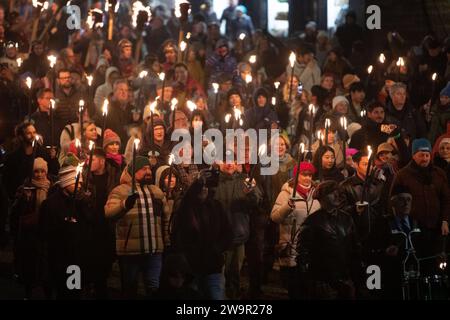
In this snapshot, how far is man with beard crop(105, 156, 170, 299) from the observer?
1320cm

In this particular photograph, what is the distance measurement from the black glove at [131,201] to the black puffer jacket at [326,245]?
162 cm

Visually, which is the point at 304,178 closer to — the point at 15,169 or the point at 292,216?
the point at 292,216

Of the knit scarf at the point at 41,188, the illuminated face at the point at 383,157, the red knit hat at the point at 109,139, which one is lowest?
the knit scarf at the point at 41,188

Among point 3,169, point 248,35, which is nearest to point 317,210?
point 3,169

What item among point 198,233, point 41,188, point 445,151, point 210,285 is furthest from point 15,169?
point 445,151

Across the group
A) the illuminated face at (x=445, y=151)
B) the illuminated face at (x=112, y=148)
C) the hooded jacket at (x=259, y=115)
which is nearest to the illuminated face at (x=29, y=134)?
the illuminated face at (x=112, y=148)

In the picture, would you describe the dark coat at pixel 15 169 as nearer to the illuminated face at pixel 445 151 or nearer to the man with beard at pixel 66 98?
the man with beard at pixel 66 98

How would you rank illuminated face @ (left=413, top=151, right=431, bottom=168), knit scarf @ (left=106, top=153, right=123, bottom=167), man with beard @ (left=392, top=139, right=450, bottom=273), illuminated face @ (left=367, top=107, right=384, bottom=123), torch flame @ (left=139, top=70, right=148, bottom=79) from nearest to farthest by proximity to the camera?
man with beard @ (left=392, top=139, right=450, bottom=273) < illuminated face @ (left=413, top=151, right=431, bottom=168) < knit scarf @ (left=106, top=153, right=123, bottom=167) < illuminated face @ (left=367, top=107, right=384, bottom=123) < torch flame @ (left=139, top=70, right=148, bottom=79)

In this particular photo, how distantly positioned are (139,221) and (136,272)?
1.62 feet

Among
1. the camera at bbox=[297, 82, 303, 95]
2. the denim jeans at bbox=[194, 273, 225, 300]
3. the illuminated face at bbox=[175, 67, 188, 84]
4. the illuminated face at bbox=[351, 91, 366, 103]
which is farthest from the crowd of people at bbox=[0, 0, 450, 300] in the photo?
the camera at bbox=[297, 82, 303, 95]

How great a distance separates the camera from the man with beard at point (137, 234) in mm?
13195

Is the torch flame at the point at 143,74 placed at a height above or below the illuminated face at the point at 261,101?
above

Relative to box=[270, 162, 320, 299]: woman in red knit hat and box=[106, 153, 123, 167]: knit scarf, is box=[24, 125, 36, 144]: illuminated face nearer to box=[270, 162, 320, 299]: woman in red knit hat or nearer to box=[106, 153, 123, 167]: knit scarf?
box=[106, 153, 123, 167]: knit scarf
